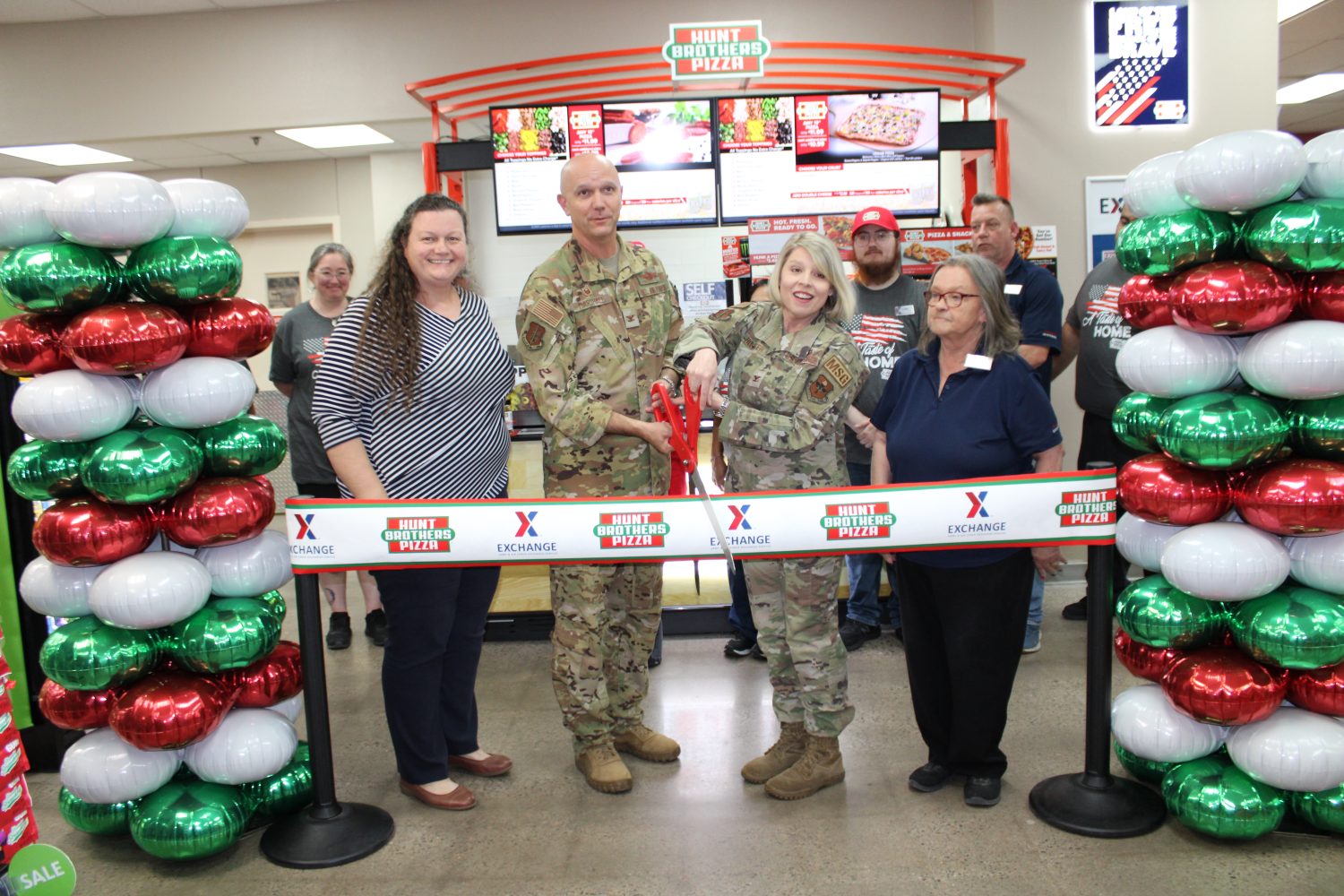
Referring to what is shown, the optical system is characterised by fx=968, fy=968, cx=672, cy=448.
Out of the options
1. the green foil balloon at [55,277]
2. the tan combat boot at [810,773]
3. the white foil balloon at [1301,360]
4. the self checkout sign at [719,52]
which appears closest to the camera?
the white foil balloon at [1301,360]

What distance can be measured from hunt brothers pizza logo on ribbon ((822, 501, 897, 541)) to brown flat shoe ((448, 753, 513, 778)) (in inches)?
52.5

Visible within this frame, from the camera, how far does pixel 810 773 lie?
2824 millimetres

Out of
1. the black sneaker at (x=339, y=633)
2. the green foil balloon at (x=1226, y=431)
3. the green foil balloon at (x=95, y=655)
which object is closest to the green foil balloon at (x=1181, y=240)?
the green foil balloon at (x=1226, y=431)

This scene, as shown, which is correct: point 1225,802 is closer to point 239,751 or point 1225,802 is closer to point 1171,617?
point 1171,617

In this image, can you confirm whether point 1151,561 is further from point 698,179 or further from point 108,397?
point 698,179

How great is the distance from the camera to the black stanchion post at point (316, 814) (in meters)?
2.56

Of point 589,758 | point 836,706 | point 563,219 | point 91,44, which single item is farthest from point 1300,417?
point 91,44

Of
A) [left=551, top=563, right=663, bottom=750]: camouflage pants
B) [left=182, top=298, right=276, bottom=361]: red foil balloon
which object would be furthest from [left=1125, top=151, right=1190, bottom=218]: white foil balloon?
[left=182, top=298, right=276, bottom=361]: red foil balloon

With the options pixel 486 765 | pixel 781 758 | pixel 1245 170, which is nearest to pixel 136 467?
pixel 486 765

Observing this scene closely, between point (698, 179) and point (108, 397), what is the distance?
3.58 metres

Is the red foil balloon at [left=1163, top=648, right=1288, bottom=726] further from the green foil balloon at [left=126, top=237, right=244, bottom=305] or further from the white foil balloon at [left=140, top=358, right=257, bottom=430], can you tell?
the green foil balloon at [left=126, top=237, right=244, bottom=305]

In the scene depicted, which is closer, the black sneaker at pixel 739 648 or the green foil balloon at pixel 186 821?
the green foil balloon at pixel 186 821

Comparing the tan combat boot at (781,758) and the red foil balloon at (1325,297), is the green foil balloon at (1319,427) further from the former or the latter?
the tan combat boot at (781,758)

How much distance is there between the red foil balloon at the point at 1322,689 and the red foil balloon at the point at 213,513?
8.57ft
